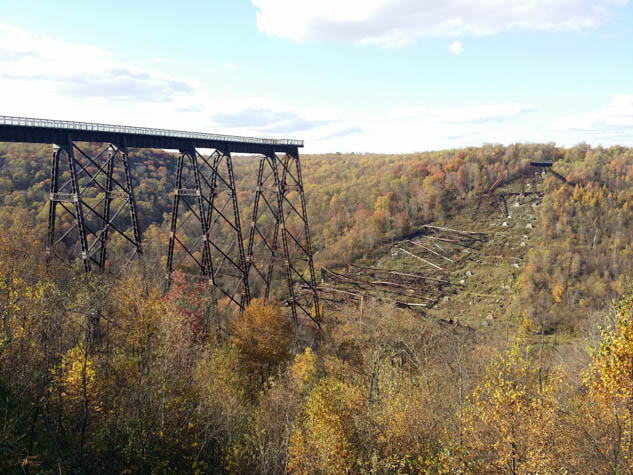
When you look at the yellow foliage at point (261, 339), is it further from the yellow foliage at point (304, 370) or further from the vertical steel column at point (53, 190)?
the vertical steel column at point (53, 190)

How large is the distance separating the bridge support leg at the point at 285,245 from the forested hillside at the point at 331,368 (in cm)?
229

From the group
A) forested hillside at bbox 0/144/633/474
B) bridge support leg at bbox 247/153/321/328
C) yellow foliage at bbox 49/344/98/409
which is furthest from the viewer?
bridge support leg at bbox 247/153/321/328

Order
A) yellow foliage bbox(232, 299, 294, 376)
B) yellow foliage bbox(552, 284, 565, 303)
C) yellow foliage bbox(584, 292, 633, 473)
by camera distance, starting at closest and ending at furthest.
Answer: yellow foliage bbox(584, 292, 633, 473), yellow foliage bbox(232, 299, 294, 376), yellow foliage bbox(552, 284, 565, 303)

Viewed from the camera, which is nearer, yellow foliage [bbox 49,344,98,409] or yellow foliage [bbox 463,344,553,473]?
yellow foliage [bbox 463,344,553,473]

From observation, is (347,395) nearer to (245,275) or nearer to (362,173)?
(245,275)

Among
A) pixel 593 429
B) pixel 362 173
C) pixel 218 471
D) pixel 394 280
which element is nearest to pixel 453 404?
pixel 593 429

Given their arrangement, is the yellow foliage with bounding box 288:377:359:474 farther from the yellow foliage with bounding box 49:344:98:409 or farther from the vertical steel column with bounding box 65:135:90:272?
the vertical steel column with bounding box 65:135:90:272

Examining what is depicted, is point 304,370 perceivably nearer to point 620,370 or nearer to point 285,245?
point 285,245

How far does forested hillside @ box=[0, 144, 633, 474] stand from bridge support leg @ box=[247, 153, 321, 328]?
2.29m

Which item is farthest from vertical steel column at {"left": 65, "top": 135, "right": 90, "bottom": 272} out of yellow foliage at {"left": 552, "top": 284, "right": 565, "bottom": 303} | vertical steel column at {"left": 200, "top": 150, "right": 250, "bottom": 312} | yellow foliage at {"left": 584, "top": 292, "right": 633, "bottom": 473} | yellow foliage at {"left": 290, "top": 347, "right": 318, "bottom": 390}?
yellow foliage at {"left": 552, "top": 284, "right": 565, "bottom": 303}

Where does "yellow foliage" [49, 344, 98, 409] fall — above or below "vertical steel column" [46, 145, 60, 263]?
below

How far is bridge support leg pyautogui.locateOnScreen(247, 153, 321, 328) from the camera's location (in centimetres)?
2038

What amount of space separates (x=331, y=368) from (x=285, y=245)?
660cm

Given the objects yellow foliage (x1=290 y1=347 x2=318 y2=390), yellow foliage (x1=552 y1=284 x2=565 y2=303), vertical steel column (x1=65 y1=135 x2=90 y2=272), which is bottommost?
yellow foliage (x1=552 y1=284 x2=565 y2=303)
